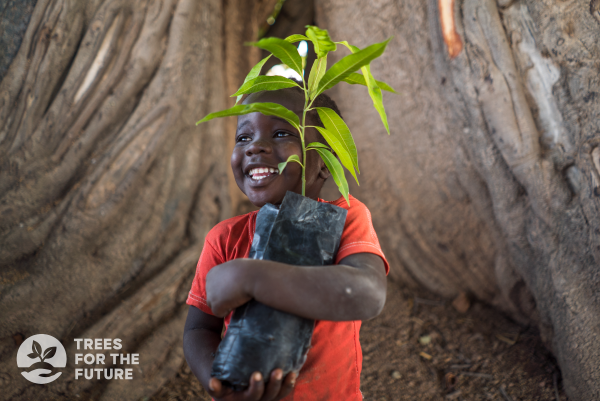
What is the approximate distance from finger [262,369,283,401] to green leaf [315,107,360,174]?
0.57 metres

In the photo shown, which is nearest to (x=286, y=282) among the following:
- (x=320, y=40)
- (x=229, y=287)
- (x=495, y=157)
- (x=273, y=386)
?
(x=229, y=287)

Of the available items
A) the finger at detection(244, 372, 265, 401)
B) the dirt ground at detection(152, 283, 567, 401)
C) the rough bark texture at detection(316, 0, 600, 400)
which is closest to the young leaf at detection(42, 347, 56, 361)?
the dirt ground at detection(152, 283, 567, 401)

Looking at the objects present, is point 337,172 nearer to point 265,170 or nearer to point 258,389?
point 265,170

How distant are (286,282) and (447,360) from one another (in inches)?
68.7

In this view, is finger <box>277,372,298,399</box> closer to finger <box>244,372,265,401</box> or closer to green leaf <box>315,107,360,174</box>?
finger <box>244,372,265,401</box>

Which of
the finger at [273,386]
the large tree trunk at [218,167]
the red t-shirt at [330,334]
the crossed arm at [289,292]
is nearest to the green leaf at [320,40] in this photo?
Result: the red t-shirt at [330,334]

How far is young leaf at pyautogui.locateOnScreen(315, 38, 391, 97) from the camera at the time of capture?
87 centimetres

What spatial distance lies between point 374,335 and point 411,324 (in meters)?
0.26

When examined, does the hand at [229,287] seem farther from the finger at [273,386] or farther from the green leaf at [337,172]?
the green leaf at [337,172]

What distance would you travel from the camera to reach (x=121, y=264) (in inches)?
83.7

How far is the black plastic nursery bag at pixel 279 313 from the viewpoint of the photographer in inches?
32.7

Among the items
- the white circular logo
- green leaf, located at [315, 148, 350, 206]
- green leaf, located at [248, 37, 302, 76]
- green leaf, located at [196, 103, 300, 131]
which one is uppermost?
green leaf, located at [248, 37, 302, 76]

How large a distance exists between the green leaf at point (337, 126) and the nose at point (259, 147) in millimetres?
172

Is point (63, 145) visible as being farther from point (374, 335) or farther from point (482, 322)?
point (482, 322)
